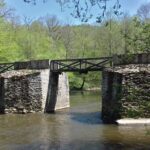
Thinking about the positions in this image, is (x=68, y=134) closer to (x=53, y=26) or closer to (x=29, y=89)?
(x=29, y=89)

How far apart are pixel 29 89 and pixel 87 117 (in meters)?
5.16

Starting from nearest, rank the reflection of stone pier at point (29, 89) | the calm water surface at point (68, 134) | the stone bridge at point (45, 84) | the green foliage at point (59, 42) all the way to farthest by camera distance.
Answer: the calm water surface at point (68, 134) < the stone bridge at point (45, 84) < the reflection of stone pier at point (29, 89) < the green foliage at point (59, 42)

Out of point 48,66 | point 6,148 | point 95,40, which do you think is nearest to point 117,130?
point 6,148

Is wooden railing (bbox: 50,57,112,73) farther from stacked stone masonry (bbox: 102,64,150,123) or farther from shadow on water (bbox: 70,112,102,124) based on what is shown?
stacked stone masonry (bbox: 102,64,150,123)

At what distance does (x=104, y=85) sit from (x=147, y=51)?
1720cm

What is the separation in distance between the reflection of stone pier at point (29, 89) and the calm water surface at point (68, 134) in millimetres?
2981

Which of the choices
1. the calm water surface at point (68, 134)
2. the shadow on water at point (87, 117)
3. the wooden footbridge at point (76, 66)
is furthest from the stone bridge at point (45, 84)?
the calm water surface at point (68, 134)

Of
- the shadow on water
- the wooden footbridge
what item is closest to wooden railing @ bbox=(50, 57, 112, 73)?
the wooden footbridge

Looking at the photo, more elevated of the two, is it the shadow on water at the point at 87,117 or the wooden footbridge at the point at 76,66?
the wooden footbridge at the point at 76,66

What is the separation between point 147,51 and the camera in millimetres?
7195

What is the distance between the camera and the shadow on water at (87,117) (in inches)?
897

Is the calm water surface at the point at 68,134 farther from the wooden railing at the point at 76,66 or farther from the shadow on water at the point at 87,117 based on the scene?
the wooden railing at the point at 76,66

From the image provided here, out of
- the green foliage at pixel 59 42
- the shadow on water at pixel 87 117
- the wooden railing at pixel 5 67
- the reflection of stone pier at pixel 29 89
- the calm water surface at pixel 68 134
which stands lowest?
the shadow on water at pixel 87 117

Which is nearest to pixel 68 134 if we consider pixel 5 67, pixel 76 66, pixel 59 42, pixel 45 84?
pixel 45 84
